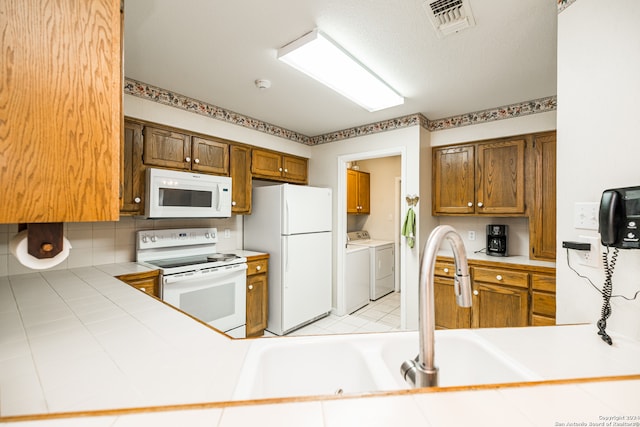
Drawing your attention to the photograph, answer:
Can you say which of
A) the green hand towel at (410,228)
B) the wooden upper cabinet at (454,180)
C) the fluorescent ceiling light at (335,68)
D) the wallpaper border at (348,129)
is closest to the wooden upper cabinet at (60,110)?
the fluorescent ceiling light at (335,68)

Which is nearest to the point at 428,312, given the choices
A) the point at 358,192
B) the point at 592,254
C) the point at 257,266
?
the point at 592,254

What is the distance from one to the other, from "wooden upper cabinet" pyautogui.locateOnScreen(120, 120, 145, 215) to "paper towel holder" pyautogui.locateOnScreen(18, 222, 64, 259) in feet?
5.63

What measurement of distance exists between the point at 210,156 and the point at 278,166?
880 mm

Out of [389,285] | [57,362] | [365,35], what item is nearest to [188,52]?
[365,35]

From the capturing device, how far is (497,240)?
2875 mm

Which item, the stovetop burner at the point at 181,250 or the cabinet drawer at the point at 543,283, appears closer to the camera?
the cabinet drawer at the point at 543,283

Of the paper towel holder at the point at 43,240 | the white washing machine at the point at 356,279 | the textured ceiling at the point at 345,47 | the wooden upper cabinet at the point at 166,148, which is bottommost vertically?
the white washing machine at the point at 356,279

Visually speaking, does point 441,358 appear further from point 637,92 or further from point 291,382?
point 637,92

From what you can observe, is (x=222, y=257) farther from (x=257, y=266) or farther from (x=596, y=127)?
(x=596, y=127)

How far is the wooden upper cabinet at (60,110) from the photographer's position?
59 centimetres

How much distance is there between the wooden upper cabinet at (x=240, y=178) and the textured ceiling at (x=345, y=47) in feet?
1.66

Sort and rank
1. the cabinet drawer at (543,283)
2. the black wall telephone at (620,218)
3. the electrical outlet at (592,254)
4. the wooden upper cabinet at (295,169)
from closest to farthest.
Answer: the black wall telephone at (620,218), the electrical outlet at (592,254), the cabinet drawer at (543,283), the wooden upper cabinet at (295,169)

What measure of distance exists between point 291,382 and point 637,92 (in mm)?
1574

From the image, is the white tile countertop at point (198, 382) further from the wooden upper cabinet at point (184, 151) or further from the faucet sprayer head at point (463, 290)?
the wooden upper cabinet at point (184, 151)
